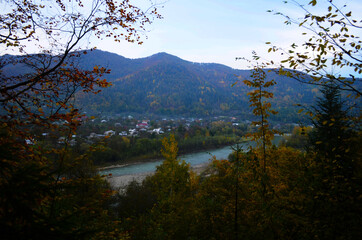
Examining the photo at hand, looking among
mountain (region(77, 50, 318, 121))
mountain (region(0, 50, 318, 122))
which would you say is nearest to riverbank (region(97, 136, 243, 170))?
mountain (region(0, 50, 318, 122))

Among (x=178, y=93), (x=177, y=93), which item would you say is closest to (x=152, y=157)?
(x=177, y=93)

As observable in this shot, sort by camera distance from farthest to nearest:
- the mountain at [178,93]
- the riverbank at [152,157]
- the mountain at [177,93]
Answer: the mountain at [177,93], the mountain at [178,93], the riverbank at [152,157]

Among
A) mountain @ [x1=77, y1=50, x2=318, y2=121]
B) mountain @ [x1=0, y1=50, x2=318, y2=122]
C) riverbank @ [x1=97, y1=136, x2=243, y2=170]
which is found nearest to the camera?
riverbank @ [x1=97, y1=136, x2=243, y2=170]

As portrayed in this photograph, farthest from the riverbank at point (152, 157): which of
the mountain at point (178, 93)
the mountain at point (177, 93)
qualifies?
the mountain at point (177, 93)

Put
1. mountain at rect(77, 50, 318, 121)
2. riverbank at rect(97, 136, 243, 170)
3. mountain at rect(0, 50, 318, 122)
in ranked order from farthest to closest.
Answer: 1. mountain at rect(77, 50, 318, 121)
2. mountain at rect(0, 50, 318, 122)
3. riverbank at rect(97, 136, 243, 170)

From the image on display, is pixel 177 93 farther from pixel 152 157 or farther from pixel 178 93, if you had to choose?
pixel 152 157

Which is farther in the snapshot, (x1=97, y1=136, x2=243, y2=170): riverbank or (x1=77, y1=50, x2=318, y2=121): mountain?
(x1=77, y1=50, x2=318, y2=121): mountain

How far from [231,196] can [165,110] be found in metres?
134

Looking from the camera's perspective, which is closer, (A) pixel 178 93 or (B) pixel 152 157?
(B) pixel 152 157

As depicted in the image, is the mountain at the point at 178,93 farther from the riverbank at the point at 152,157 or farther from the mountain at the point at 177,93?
the riverbank at the point at 152,157

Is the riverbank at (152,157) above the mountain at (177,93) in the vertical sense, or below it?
below

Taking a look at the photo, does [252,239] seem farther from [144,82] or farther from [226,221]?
[144,82]

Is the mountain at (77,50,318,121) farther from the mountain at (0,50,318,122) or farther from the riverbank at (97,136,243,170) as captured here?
the riverbank at (97,136,243,170)

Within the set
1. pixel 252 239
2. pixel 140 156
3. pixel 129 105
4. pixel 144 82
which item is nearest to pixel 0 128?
pixel 252 239
